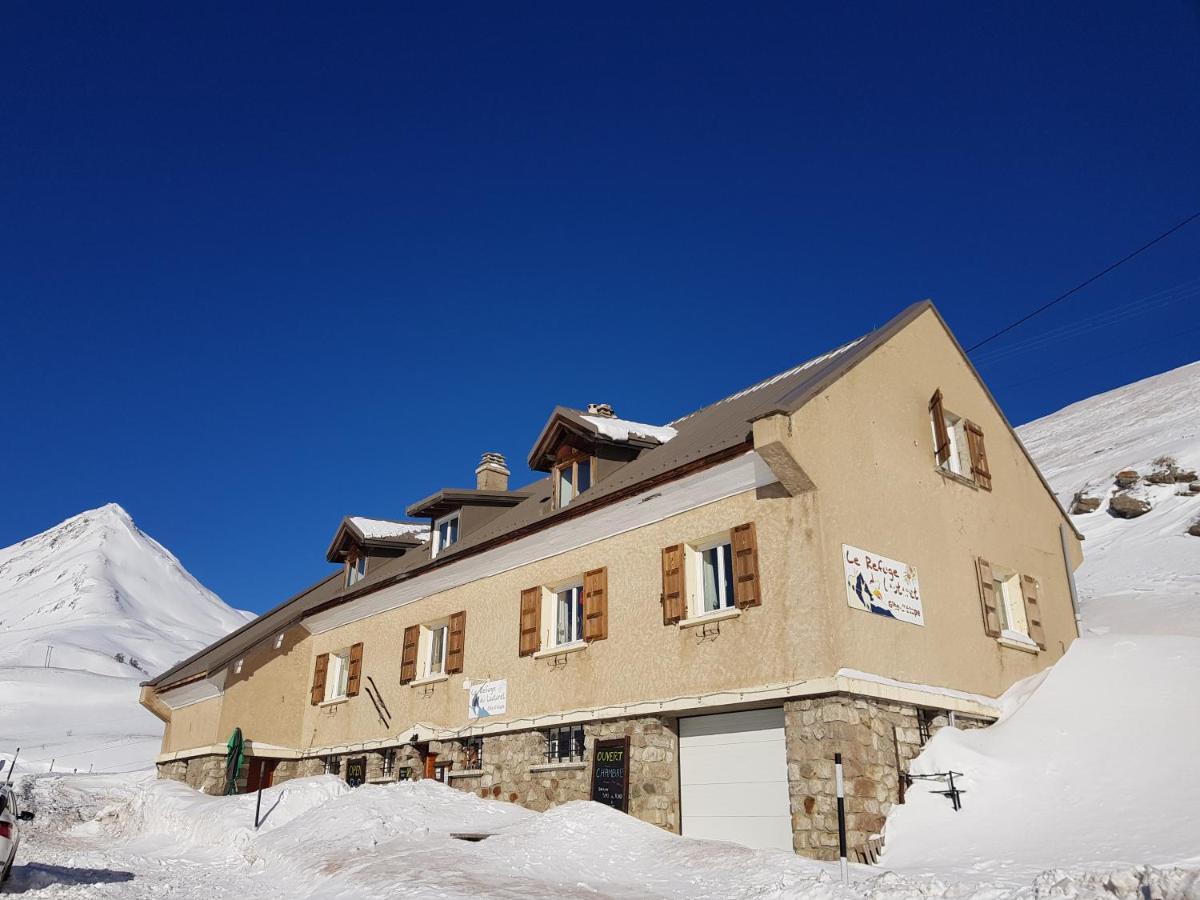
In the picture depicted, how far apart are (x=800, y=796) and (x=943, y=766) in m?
2.32

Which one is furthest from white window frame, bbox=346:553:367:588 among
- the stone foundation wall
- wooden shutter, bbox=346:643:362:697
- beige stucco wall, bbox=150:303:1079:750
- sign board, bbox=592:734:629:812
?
the stone foundation wall

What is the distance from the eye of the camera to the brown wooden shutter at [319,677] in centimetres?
2388

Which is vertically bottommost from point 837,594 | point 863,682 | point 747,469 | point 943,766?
point 943,766

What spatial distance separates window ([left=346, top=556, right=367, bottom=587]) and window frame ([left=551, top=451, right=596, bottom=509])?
→ 900cm

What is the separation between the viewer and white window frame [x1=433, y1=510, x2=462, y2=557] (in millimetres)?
22688

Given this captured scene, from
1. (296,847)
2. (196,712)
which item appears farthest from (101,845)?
(196,712)

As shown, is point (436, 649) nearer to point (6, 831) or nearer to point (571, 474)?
point (571, 474)

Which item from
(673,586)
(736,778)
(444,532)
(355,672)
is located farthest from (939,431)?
(355,672)

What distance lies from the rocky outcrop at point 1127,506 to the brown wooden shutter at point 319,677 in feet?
126

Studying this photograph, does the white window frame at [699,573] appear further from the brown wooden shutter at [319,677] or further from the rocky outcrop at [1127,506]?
the rocky outcrop at [1127,506]

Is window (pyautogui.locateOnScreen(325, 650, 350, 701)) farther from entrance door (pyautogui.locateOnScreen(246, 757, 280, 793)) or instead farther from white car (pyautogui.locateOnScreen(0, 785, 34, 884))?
white car (pyautogui.locateOnScreen(0, 785, 34, 884))

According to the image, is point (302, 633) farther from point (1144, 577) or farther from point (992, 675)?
point (1144, 577)

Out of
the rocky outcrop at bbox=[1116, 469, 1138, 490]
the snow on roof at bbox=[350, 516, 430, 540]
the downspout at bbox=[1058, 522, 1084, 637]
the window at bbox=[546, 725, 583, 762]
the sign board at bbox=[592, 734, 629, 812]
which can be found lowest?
the sign board at bbox=[592, 734, 629, 812]

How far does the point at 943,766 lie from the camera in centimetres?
1321
